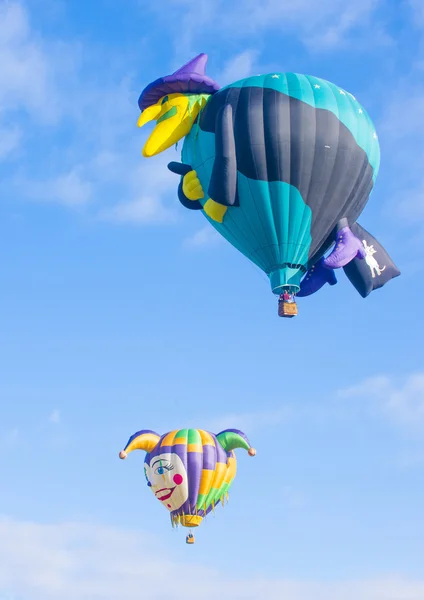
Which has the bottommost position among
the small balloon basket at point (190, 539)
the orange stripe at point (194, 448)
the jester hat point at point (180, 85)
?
the small balloon basket at point (190, 539)

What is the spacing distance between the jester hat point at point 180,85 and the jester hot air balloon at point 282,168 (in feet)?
1.61

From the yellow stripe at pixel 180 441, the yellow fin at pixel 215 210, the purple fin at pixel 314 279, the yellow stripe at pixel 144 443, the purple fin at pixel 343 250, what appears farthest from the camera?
the yellow stripe at pixel 144 443

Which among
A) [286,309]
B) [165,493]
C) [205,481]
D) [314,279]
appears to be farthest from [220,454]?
[286,309]

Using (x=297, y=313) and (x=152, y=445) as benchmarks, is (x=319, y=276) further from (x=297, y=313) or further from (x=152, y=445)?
(x=152, y=445)

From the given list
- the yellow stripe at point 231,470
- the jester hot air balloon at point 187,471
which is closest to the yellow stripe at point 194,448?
the jester hot air balloon at point 187,471

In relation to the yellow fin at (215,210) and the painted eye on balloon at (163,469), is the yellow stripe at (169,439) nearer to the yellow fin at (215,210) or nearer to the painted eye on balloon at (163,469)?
the painted eye on balloon at (163,469)

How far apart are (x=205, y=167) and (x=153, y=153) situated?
1.46 metres

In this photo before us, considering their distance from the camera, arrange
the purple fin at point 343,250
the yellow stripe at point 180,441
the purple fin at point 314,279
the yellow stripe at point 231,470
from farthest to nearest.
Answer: the yellow stripe at point 231,470 < the yellow stripe at point 180,441 < the purple fin at point 314,279 < the purple fin at point 343,250

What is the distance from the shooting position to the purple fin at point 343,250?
88.3 ft

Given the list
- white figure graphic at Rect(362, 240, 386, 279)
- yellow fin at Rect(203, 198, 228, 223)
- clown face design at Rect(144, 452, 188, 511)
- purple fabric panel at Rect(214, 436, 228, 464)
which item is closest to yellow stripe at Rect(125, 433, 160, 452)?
clown face design at Rect(144, 452, 188, 511)

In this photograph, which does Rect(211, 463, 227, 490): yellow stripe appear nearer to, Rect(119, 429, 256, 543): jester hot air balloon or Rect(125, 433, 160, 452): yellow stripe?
Rect(119, 429, 256, 543): jester hot air balloon

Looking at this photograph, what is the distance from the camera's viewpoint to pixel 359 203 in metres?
27.7

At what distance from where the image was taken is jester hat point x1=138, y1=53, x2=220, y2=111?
93.1 feet

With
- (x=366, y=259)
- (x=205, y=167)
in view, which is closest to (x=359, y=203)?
(x=366, y=259)
